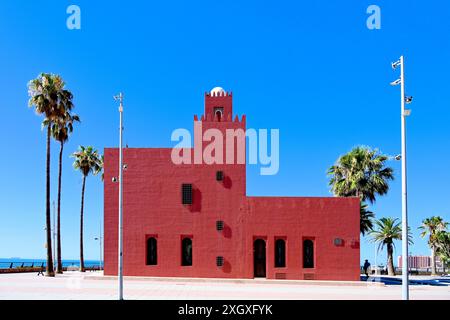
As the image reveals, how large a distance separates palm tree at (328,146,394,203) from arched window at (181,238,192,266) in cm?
1461

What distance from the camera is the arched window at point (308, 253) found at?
97.0ft

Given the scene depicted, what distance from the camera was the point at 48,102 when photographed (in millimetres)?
35031

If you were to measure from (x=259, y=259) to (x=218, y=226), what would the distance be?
3.51 m

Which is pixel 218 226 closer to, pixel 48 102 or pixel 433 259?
pixel 48 102

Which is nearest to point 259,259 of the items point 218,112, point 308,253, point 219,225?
point 308,253

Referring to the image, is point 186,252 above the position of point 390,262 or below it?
above

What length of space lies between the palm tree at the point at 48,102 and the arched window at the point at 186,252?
445 inches

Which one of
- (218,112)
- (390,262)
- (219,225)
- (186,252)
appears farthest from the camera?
(390,262)

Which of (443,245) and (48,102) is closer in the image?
(48,102)

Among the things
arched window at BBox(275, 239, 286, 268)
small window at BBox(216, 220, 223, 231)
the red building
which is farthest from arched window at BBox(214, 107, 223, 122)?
arched window at BBox(275, 239, 286, 268)

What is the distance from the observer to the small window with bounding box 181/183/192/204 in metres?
30.3

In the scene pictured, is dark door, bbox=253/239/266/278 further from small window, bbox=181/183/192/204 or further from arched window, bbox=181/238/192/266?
small window, bbox=181/183/192/204

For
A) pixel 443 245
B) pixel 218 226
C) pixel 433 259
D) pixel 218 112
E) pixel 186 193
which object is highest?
pixel 218 112
